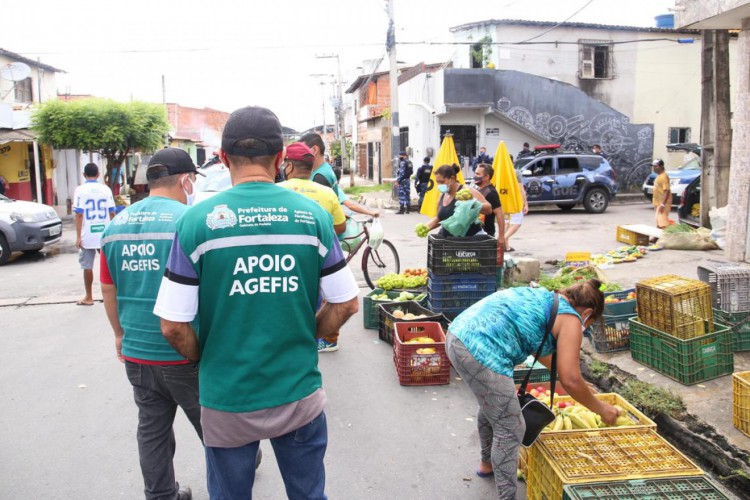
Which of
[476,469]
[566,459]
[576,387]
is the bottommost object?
[476,469]

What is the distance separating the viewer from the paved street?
13.6 ft

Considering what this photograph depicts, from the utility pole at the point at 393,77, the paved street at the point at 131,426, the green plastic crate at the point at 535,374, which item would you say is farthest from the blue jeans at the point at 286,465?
the utility pole at the point at 393,77

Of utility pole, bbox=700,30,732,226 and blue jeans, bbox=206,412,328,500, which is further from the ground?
utility pole, bbox=700,30,732,226

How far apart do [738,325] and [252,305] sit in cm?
543

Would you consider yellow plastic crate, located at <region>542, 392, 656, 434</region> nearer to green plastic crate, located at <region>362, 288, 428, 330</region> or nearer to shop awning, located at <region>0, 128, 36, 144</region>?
green plastic crate, located at <region>362, 288, 428, 330</region>

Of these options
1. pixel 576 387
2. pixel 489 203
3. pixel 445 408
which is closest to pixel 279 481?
pixel 445 408

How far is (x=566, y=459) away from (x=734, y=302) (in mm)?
3675

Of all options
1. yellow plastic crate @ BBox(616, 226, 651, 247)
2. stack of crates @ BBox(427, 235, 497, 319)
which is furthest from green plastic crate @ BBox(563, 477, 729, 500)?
yellow plastic crate @ BBox(616, 226, 651, 247)

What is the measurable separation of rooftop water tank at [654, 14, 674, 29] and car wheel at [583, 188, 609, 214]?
13.7 meters

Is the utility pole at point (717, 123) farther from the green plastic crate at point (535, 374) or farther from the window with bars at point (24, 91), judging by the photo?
the window with bars at point (24, 91)

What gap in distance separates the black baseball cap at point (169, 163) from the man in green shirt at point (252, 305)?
1.14 m

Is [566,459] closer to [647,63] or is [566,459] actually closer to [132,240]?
[132,240]

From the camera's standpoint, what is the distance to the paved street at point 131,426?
4137 mm

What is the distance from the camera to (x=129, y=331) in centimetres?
330
